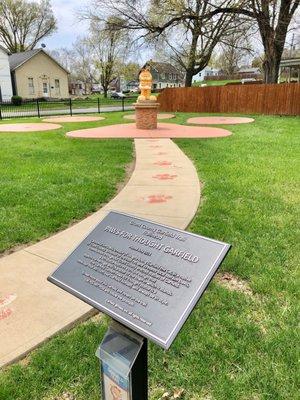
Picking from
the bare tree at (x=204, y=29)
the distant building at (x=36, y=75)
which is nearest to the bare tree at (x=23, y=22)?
the distant building at (x=36, y=75)

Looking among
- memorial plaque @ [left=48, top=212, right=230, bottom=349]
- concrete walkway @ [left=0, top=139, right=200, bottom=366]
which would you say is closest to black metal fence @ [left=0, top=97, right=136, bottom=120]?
concrete walkway @ [left=0, top=139, right=200, bottom=366]

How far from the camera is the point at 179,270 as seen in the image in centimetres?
177

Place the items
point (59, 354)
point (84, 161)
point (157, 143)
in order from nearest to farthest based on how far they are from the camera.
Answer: point (59, 354) → point (84, 161) → point (157, 143)

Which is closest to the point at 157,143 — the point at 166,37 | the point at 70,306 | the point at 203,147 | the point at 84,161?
the point at 203,147

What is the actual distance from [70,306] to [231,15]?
24.0 metres

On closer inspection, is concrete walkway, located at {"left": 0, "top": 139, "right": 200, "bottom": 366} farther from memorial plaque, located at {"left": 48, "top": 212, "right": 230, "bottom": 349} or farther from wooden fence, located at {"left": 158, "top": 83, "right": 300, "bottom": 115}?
wooden fence, located at {"left": 158, "top": 83, "right": 300, "bottom": 115}

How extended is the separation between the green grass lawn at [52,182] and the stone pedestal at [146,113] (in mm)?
3012

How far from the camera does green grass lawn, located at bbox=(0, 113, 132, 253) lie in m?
4.50

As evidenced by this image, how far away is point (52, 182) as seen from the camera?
249 inches

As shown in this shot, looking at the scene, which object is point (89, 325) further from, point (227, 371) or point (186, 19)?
point (186, 19)

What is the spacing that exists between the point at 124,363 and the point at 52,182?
5.02 metres

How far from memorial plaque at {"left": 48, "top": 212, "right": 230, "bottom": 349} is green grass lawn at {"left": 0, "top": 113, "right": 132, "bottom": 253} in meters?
2.22

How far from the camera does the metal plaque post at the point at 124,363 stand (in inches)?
65.2

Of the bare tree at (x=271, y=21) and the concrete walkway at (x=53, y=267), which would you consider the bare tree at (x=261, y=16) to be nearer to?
the bare tree at (x=271, y=21)
